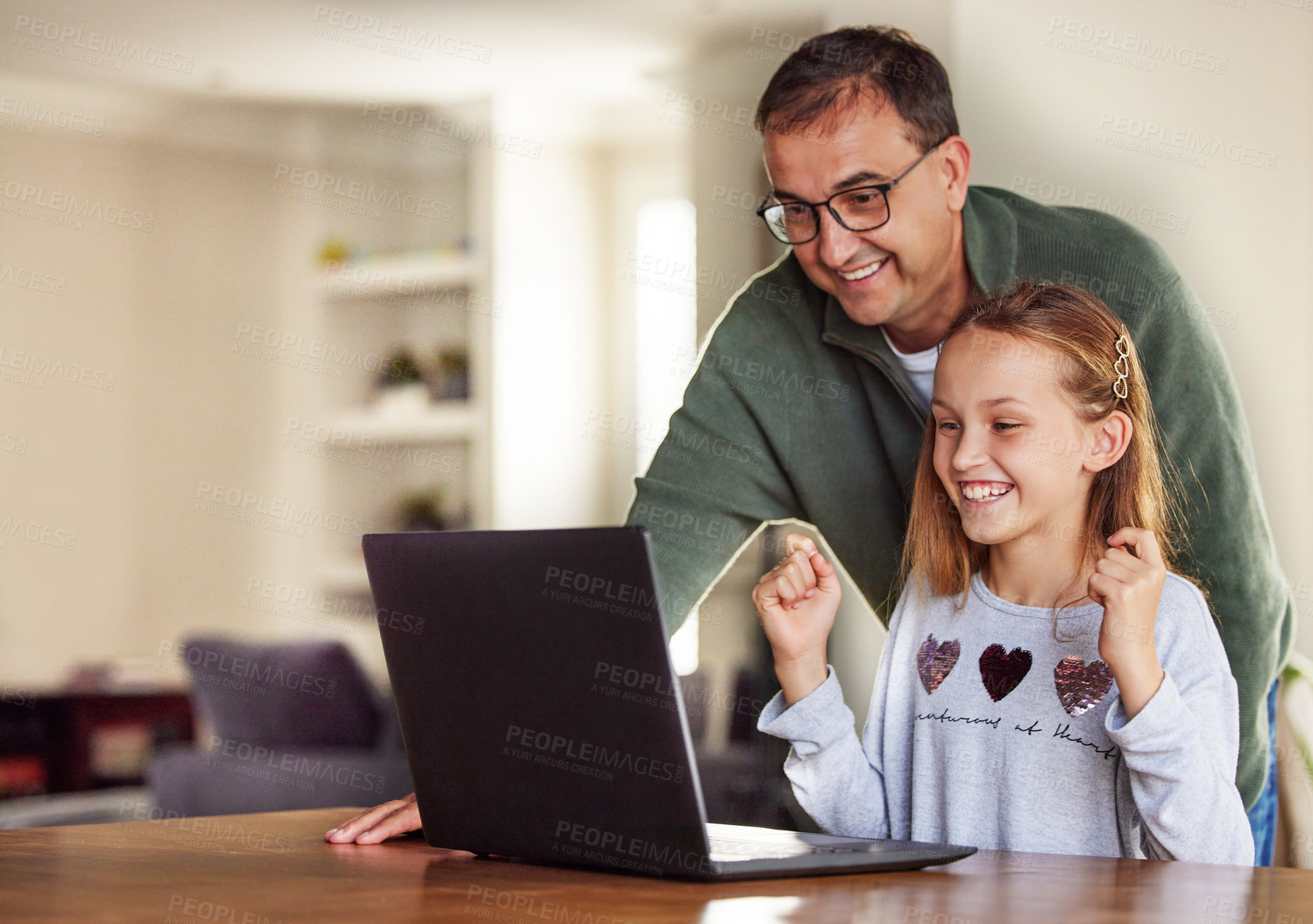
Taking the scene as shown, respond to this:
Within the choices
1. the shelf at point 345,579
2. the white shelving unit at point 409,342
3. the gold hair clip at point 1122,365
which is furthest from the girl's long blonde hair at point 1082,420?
the shelf at point 345,579

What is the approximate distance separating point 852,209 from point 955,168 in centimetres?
16

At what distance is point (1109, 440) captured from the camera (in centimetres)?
125

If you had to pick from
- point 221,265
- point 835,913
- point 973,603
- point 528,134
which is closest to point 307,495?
point 221,265

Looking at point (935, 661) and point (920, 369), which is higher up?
point (920, 369)

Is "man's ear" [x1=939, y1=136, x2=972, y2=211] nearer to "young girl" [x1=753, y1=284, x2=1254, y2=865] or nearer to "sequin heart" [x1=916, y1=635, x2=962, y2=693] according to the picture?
"young girl" [x1=753, y1=284, x2=1254, y2=865]

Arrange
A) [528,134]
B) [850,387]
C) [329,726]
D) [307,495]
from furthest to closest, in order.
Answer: [307,495]
[528,134]
[329,726]
[850,387]

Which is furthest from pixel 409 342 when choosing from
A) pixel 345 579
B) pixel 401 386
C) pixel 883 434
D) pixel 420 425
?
pixel 883 434

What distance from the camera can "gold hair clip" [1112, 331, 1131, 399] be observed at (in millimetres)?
1257

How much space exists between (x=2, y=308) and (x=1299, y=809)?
450 cm

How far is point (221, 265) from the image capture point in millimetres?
5035

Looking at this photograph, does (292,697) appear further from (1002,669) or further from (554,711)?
(554,711)

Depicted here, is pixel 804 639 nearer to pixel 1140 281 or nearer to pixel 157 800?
pixel 1140 281

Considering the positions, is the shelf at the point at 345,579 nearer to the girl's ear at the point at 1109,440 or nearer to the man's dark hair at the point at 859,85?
the man's dark hair at the point at 859,85

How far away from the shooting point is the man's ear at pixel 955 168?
159cm
